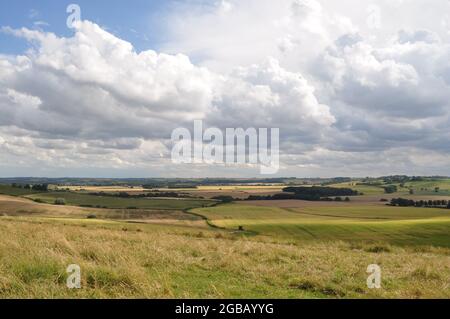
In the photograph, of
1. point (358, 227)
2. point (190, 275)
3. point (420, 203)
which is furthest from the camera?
point (420, 203)

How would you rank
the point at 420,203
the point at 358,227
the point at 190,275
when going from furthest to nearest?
the point at 420,203 → the point at 358,227 → the point at 190,275

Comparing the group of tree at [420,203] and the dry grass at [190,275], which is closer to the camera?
the dry grass at [190,275]

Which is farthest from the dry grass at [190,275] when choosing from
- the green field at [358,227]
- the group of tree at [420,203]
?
the group of tree at [420,203]

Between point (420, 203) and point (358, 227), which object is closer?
point (358, 227)

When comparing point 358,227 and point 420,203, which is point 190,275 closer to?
point 358,227

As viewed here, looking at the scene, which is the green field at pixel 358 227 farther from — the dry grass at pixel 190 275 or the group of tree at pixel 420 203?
the dry grass at pixel 190 275

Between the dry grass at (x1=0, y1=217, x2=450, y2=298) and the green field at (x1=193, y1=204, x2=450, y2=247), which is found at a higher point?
the dry grass at (x1=0, y1=217, x2=450, y2=298)

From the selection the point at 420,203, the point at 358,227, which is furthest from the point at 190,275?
the point at 420,203

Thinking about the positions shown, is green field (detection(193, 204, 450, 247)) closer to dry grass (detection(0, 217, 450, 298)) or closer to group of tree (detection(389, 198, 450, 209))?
group of tree (detection(389, 198, 450, 209))

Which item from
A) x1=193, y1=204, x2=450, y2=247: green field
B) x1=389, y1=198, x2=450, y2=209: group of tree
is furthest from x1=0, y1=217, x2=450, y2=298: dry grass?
x1=389, y1=198, x2=450, y2=209: group of tree
